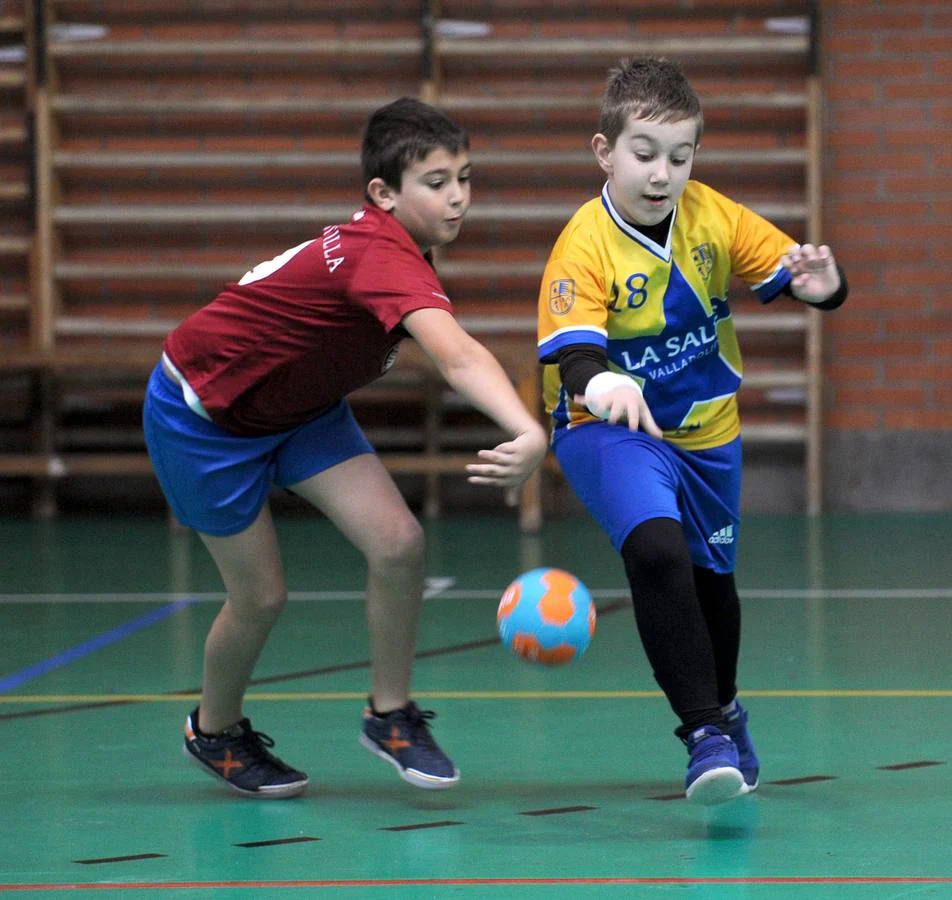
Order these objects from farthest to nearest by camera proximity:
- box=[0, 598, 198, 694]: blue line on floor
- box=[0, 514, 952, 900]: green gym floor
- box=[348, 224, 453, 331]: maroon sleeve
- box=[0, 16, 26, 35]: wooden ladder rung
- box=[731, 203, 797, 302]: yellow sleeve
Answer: box=[0, 16, 26, 35]: wooden ladder rung < box=[0, 598, 198, 694]: blue line on floor < box=[731, 203, 797, 302]: yellow sleeve < box=[348, 224, 453, 331]: maroon sleeve < box=[0, 514, 952, 900]: green gym floor

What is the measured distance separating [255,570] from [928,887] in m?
1.38

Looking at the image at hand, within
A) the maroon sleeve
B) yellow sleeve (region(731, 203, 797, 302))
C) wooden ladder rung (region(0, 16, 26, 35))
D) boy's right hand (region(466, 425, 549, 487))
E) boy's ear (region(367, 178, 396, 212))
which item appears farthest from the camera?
wooden ladder rung (region(0, 16, 26, 35))

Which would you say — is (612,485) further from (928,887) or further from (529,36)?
(529,36)

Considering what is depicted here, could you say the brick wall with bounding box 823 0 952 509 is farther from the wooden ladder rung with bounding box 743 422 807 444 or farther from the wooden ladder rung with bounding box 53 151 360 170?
the wooden ladder rung with bounding box 53 151 360 170

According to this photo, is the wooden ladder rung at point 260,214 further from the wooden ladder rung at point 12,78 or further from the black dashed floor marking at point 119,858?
the black dashed floor marking at point 119,858

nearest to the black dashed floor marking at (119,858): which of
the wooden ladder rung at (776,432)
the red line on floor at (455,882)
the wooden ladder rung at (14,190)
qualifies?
the red line on floor at (455,882)

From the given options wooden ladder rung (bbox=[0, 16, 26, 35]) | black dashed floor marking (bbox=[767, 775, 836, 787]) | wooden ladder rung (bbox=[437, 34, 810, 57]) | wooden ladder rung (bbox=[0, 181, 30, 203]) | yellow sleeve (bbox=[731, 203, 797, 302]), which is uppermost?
wooden ladder rung (bbox=[0, 16, 26, 35])

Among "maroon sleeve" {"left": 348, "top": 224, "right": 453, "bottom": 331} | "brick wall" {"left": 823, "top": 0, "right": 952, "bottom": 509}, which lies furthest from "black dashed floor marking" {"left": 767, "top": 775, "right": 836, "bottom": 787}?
"brick wall" {"left": 823, "top": 0, "right": 952, "bottom": 509}

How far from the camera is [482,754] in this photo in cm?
344

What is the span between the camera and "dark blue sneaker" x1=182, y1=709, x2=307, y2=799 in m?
3.12

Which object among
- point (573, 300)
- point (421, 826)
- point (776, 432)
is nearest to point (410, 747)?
point (421, 826)

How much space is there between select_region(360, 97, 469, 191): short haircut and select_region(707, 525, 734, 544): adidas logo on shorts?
896 mm

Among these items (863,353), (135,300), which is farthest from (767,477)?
(135,300)

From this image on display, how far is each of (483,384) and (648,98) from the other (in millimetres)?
671
